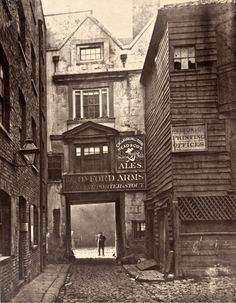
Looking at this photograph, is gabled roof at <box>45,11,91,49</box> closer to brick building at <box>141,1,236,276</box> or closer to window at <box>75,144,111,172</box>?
window at <box>75,144,111,172</box>

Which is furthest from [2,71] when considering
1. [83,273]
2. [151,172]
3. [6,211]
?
[151,172]

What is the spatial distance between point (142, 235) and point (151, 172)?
316 cm

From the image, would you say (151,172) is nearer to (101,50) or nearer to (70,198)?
(70,198)

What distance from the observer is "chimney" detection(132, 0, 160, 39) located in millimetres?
23297

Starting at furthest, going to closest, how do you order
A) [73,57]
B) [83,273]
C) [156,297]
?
[73,57] → [83,273] → [156,297]

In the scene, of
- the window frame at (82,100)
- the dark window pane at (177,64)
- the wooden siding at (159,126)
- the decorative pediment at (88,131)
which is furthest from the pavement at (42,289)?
the window frame at (82,100)

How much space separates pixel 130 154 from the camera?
2186cm

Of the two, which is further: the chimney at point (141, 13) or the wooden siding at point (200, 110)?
the chimney at point (141, 13)

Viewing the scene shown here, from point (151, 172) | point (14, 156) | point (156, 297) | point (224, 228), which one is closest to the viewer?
point (156, 297)

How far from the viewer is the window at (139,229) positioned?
21.4 metres

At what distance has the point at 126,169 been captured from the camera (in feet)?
71.5

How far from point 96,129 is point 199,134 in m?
8.58

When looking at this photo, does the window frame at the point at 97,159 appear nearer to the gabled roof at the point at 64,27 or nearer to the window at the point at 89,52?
the window at the point at 89,52

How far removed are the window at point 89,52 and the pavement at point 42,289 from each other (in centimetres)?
1109
